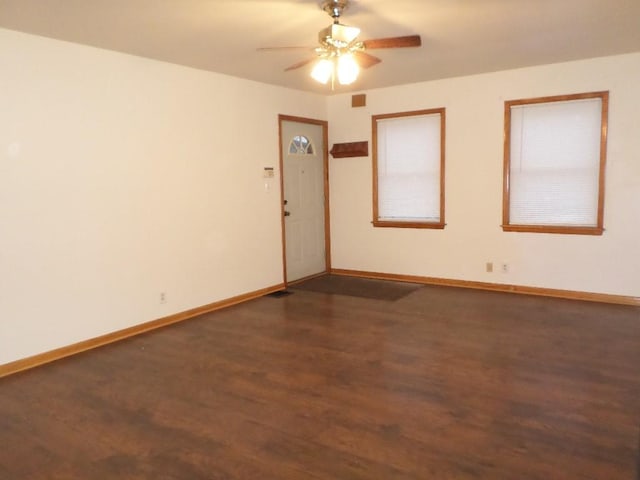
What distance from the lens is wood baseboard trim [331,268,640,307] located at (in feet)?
16.0

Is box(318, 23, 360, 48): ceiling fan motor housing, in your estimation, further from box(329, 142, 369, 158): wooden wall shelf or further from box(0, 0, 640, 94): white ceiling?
box(329, 142, 369, 158): wooden wall shelf

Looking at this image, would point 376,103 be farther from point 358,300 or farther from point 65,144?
point 65,144

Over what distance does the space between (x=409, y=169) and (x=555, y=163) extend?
5.47ft

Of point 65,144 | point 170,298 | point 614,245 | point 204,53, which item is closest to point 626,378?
point 614,245

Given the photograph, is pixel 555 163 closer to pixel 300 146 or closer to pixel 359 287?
pixel 359 287

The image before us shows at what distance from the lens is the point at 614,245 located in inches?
191

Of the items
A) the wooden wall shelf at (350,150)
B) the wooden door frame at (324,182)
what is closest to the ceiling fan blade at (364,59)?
the wooden door frame at (324,182)

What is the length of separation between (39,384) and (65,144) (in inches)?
70.9

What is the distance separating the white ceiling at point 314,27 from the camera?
311cm

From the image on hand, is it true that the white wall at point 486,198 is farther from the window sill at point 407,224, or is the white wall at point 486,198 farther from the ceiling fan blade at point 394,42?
the ceiling fan blade at point 394,42

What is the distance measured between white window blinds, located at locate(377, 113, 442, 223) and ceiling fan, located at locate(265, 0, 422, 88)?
2.52 meters

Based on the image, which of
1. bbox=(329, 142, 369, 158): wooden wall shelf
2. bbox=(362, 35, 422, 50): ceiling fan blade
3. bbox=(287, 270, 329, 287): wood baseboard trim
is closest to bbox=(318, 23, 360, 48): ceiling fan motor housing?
bbox=(362, 35, 422, 50): ceiling fan blade

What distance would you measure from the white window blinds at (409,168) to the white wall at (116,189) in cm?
159

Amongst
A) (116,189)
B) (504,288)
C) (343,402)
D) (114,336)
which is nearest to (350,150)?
(504,288)
